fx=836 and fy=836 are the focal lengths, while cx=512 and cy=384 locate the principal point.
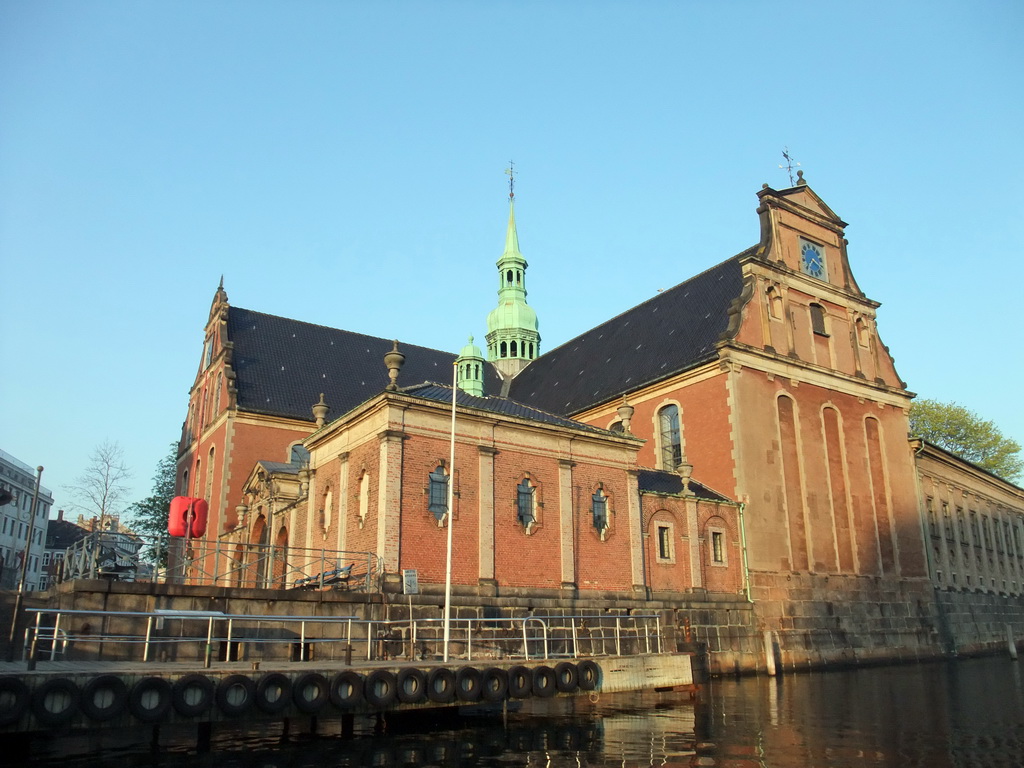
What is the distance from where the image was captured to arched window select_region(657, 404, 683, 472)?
36.2 meters

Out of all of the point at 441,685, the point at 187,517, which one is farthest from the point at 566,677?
the point at 187,517

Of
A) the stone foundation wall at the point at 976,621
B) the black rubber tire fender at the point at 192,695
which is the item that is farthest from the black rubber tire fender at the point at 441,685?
the stone foundation wall at the point at 976,621

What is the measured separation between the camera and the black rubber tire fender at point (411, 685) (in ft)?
54.9

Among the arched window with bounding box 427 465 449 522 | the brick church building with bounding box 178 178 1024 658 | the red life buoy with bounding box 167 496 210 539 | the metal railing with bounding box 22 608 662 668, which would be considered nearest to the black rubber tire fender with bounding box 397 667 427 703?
the metal railing with bounding box 22 608 662 668

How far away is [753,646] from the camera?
30984mm

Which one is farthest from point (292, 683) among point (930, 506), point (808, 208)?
point (930, 506)

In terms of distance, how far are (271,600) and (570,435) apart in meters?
11.5

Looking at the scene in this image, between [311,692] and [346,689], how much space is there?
749 millimetres

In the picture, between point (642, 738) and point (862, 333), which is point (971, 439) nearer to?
point (862, 333)

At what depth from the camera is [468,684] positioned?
17672 mm

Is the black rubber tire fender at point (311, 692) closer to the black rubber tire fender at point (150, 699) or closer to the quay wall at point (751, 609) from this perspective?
the black rubber tire fender at point (150, 699)

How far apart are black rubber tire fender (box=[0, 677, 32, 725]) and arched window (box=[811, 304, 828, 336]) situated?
113 ft

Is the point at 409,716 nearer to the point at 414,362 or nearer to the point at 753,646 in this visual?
the point at 753,646

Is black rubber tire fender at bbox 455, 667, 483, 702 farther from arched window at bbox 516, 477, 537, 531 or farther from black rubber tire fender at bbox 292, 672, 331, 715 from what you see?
arched window at bbox 516, 477, 537, 531
